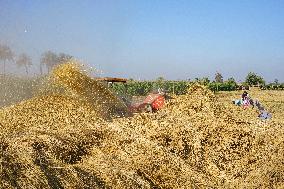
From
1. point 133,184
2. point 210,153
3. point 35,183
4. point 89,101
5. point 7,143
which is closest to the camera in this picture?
point 35,183

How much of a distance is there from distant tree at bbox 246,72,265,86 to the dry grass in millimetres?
55351

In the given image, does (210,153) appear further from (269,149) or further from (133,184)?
(133,184)

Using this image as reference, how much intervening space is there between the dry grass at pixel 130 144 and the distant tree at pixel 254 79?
55.4 meters

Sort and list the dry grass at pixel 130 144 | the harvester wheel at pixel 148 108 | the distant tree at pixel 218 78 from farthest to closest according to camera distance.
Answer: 1. the distant tree at pixel 218 78
2. the harvester wheel at pixel 148 108
3. the dry grass at pixel 130 144

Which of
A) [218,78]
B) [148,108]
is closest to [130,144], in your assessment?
[148,108]

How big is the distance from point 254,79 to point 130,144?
5902 cm

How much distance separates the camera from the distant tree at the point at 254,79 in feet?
204

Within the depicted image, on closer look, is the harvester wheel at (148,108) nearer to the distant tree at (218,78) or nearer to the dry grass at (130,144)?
the dry grass at (130,144)

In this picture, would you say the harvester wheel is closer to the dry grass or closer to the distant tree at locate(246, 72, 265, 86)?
the dry grass

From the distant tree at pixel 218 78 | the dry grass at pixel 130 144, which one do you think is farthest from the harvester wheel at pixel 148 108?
the distant tree at pixel 218 78

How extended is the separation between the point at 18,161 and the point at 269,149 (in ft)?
15.0

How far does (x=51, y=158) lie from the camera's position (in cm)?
472

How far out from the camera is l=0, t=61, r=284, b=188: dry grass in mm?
4535

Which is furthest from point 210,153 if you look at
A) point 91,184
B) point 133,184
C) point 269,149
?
point 91,184
